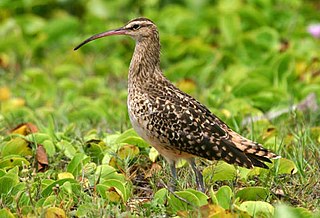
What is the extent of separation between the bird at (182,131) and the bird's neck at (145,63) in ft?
0.17

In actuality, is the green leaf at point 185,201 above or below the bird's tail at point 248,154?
below

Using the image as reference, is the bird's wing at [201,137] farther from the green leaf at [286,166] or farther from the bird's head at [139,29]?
the bird's head at [139,29]

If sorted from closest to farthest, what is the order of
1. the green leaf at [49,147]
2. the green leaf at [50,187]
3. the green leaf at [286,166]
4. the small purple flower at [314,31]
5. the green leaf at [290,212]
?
the green leaf at [290,212]
the green leaf at [50,187]
the green leaf at [286,166]
the green leaf at [49,147]
the small purple flower at [314,31]

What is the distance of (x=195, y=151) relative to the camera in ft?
21.5

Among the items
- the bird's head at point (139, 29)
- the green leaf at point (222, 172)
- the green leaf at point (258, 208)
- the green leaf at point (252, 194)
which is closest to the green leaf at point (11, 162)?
the bird's head at point (139, 29)

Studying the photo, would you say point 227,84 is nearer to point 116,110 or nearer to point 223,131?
point 116,110

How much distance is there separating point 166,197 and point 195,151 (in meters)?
0.53

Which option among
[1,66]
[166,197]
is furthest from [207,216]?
[1,66]

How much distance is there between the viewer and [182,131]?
259 inches

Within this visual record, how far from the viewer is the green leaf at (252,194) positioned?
6.23 metres

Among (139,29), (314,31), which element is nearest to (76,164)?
(139,29)

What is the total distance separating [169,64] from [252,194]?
524 centimetres

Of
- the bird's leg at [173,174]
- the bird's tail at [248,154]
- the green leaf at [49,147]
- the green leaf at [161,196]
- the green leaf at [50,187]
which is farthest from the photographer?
the green leaf at [49,147]

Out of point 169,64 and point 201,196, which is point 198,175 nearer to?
point 201,196
